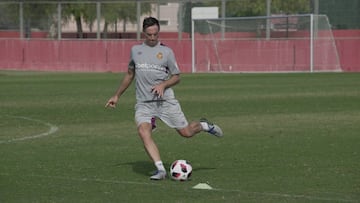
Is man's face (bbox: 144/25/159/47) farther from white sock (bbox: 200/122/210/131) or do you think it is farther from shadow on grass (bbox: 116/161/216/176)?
shadow on grass (bbox: 116/161/216/176)

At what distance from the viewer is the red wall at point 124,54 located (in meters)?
48.1

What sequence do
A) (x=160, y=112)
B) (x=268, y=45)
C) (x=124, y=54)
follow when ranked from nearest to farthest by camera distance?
(x=160, y=112), (x=268, y=45), (x=124, y=54)

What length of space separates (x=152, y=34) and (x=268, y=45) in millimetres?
37416

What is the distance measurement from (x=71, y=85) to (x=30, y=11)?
96.3 feet

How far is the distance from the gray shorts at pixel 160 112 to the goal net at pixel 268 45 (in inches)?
1345

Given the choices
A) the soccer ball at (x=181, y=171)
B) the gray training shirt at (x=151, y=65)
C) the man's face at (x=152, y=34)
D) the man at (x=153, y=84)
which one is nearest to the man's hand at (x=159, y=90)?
the man at (x=153, y=84)

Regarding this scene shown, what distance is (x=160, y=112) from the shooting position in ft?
40.3

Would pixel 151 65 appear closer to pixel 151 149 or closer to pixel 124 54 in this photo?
pixel 151 149

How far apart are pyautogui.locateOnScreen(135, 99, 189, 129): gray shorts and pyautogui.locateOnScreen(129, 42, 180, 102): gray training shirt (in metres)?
0.09

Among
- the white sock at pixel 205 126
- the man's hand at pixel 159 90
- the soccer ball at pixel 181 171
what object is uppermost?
the man's hand at pixel 159 90

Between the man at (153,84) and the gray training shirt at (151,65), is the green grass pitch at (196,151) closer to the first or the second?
the man at (153,84)

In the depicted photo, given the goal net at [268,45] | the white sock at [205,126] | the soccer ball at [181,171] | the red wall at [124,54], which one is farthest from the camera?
the red wall at [124,54]

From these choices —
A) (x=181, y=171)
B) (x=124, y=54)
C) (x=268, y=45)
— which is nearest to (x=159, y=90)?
(x=181, y=171)

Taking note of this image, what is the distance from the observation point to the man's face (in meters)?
11.8
